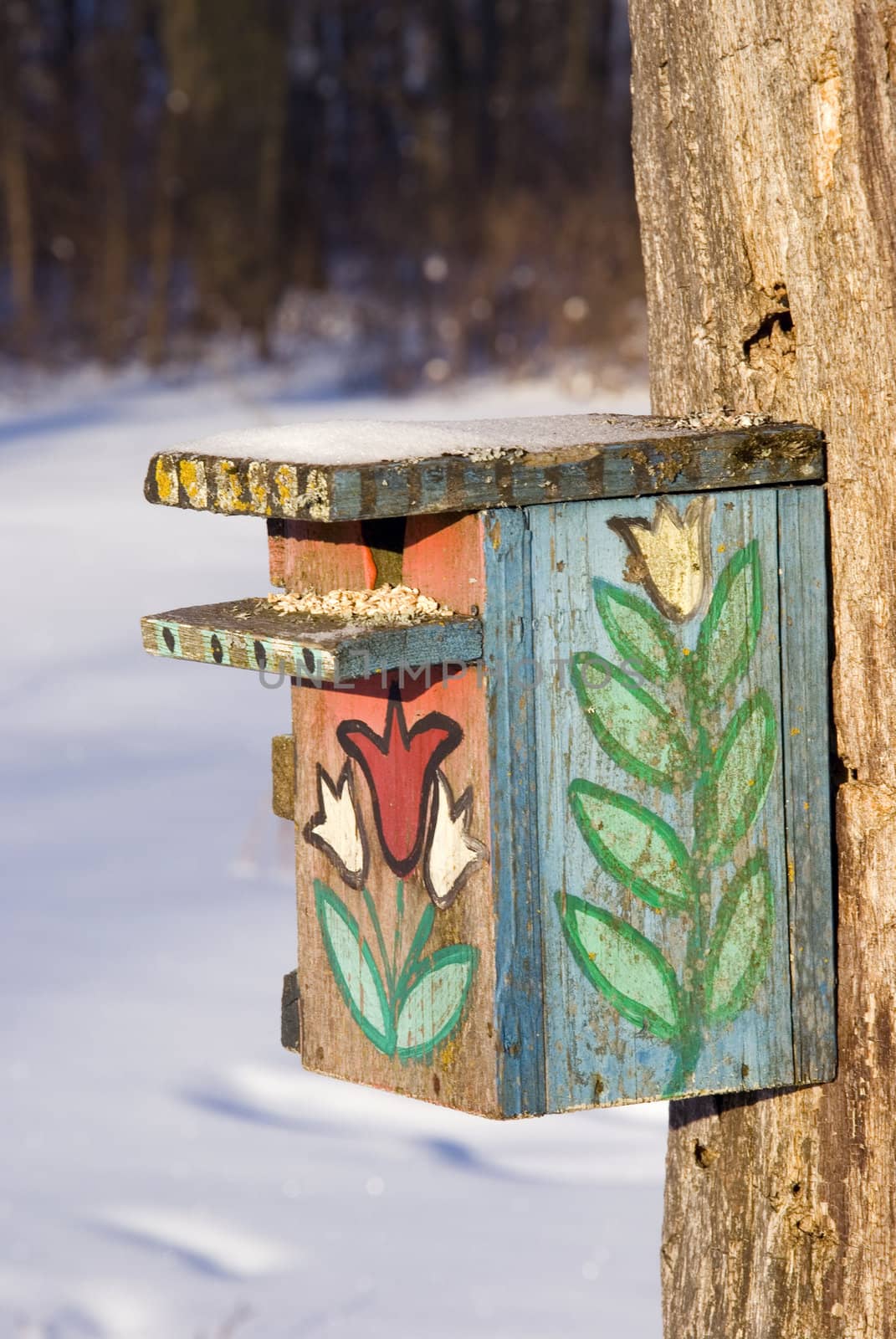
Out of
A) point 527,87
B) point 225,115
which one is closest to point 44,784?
point 225,115

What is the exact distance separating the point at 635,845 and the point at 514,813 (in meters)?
0.18

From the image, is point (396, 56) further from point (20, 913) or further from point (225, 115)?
point (20, 913)

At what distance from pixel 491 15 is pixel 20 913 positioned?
15445mm

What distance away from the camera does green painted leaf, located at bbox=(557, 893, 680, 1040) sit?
2076mm

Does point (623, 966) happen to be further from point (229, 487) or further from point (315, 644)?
point (229, 487)

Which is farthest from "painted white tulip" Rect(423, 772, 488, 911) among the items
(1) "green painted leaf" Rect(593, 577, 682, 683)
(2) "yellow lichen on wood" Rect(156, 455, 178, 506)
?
(2) "yellow lichen on wood" Rect(156, 455, 178, 506)

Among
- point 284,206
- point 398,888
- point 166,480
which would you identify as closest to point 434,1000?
point 398,888

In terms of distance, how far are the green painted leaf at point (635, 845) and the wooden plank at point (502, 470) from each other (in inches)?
14.4

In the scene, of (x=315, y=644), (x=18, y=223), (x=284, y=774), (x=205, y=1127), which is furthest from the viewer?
(x=18, y=223)

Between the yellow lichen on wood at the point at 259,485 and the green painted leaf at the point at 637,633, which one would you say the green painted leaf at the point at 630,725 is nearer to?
the green painted leaf at the point at 637,633

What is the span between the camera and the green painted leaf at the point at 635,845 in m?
2.06

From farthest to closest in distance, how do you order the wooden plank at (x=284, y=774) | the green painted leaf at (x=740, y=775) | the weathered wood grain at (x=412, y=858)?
the wooden plank at (x=284, y=774)
the green painted leaf at (x=740, y=775)
the weathered wood grain at (x=412, y=858)

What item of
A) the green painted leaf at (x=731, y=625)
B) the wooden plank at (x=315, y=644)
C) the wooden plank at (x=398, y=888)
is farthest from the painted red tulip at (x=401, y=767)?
the green painted leaf at (x=731, y=625)

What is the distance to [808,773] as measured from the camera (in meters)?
2.18
